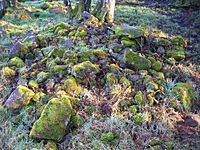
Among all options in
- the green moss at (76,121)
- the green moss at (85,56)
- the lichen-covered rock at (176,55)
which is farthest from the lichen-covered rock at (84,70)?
the lichen-covered rock at (176,55)

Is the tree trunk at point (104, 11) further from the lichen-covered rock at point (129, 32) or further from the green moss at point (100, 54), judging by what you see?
the green moss at point (100, 54)

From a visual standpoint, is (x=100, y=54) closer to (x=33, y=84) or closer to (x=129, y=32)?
(x=129, y=32)

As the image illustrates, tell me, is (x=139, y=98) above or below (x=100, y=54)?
below

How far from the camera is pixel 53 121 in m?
4.80

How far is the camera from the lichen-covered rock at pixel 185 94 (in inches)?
222

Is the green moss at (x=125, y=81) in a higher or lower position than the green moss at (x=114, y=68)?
lower

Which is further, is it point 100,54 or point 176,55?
point 176,55

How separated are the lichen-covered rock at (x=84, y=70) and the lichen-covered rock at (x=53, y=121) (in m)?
0.95

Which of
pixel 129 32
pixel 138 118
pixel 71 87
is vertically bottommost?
pixel 138 118

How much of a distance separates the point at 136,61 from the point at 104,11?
310 centimetres

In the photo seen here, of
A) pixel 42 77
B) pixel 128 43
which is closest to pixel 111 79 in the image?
pixel 42 77

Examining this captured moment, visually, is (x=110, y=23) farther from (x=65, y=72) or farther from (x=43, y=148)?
(x=43, y=148)

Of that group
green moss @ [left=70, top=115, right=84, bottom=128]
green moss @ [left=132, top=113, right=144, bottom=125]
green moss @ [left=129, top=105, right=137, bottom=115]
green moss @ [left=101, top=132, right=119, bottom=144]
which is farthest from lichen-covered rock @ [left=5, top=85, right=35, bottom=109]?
green moss @ [left=132, top=113, right=144, bottom=125]

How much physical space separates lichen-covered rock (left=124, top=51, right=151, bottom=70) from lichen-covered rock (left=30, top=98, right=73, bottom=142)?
6.28ft
